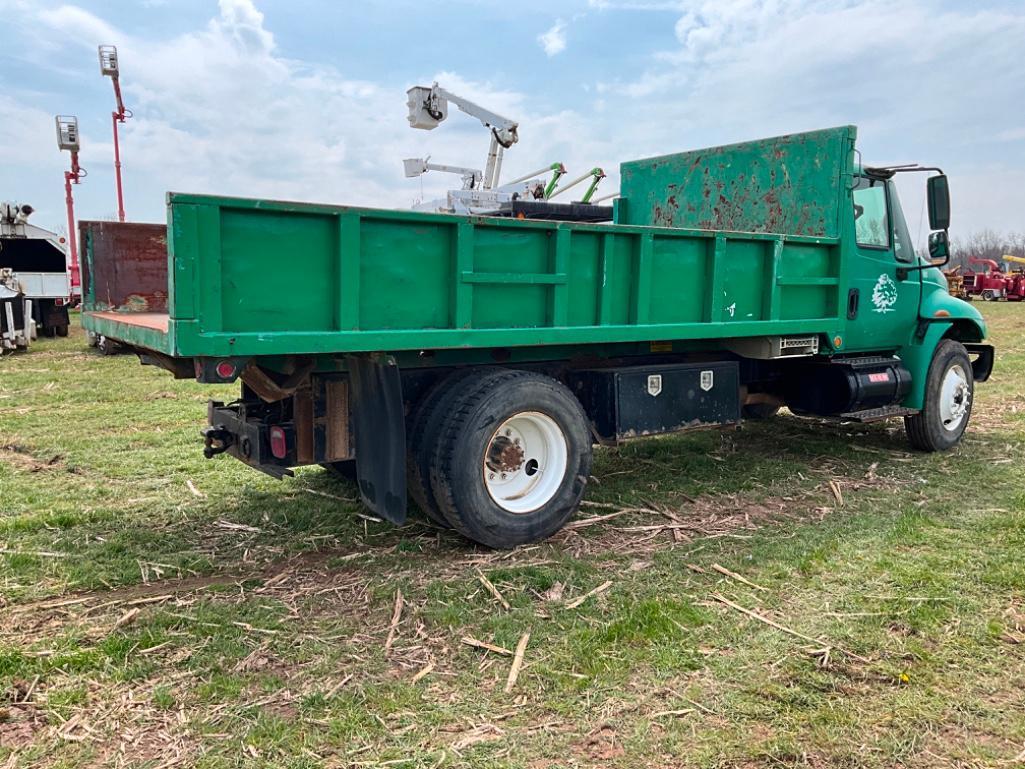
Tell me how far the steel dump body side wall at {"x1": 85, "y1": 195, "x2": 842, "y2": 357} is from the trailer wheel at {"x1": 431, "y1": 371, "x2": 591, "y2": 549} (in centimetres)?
33

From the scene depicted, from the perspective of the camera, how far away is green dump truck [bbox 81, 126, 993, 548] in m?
3.66

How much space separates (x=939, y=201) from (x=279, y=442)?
16.5 feet

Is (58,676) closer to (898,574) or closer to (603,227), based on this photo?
(603,227)

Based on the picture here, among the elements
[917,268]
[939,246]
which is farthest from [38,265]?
[939,246]

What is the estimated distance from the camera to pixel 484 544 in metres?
4.50

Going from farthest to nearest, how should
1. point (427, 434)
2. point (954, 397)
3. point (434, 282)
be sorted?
point (954, 397) < point (427, 434) < point (434, 282)

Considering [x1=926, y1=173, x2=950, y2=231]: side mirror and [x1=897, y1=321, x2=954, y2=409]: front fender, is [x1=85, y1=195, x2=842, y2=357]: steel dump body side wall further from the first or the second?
[x1=897, y1=321, x2=954, y2=409]: front fender

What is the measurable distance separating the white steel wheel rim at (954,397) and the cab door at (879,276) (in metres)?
0.63

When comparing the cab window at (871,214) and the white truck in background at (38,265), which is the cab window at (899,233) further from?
the white truck in background at (38,265)

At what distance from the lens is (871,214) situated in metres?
6.39

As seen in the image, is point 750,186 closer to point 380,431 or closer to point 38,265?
point 380,431

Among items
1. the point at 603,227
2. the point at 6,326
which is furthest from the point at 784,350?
the point at 6,326

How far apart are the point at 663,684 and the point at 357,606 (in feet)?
4.84

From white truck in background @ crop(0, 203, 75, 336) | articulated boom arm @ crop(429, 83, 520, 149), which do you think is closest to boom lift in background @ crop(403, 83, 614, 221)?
articulated boom arm @ crop(429, 83, 520, 149)
